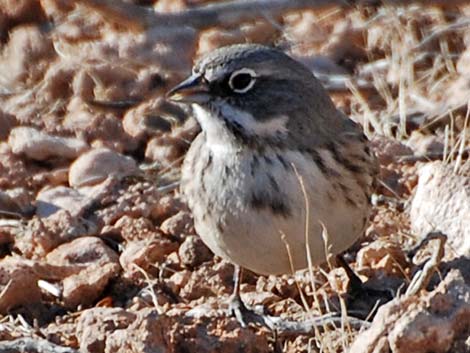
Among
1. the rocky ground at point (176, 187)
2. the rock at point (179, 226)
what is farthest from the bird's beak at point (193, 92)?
the rock at point (179, 226)

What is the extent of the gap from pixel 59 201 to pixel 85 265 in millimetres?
749

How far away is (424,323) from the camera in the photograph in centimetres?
461

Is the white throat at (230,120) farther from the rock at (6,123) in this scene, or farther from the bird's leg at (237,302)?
the rock at (6,123)

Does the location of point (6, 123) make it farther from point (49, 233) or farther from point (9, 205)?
point (49, 233)

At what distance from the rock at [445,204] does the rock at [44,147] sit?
1949 mm

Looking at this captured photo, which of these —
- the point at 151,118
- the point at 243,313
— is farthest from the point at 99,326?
the point at 151,118

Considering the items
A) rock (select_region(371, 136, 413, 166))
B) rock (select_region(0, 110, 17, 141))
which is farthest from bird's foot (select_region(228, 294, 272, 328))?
rock (select_region(0, 110, 17, 141))

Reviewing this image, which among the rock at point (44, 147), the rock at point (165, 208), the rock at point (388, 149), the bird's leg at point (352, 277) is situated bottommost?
the bird's leg at point (352, 277)

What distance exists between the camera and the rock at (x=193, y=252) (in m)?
6.28

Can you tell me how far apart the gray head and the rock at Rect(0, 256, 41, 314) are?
1.01 metres

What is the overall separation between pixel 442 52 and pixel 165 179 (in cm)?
178

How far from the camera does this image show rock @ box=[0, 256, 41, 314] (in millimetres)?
5984

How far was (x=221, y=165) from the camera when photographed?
5605 mm

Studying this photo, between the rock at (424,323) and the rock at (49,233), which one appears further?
the rock at (49,233)
